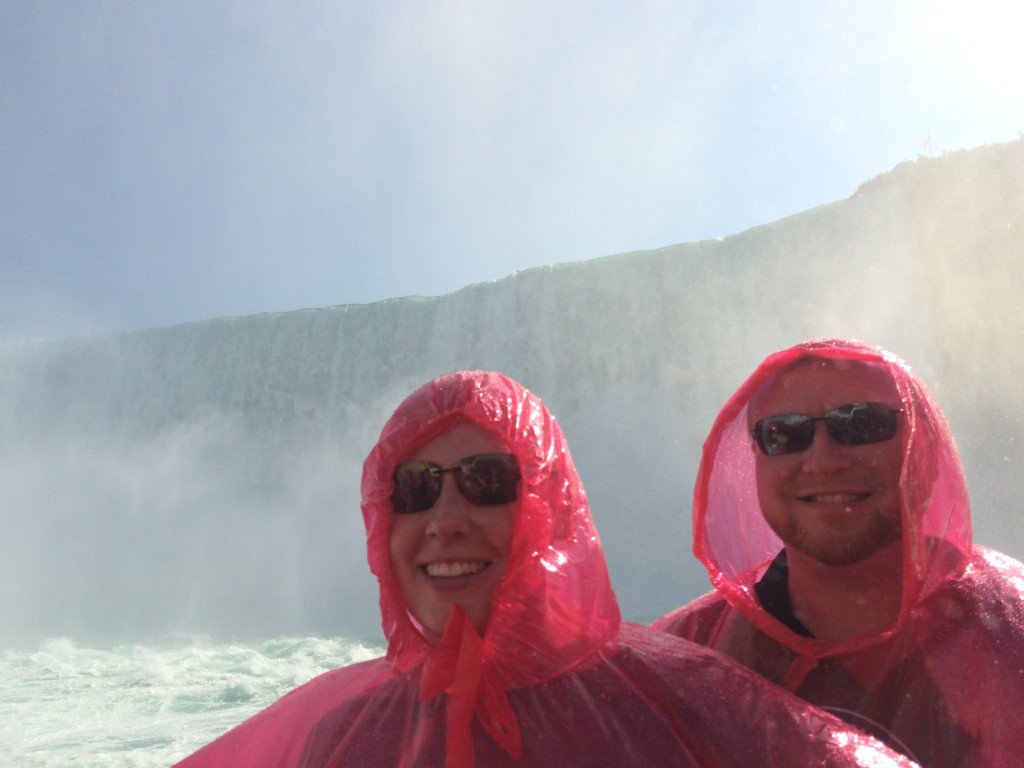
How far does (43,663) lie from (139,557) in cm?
499

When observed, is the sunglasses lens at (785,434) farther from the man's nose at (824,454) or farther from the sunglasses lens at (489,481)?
the sunglasses lens at (489,481)

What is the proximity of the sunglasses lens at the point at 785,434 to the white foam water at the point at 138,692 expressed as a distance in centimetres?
430

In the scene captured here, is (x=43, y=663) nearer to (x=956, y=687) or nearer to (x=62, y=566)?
(x=62, y=566)

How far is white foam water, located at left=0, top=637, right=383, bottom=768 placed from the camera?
16.5 ft

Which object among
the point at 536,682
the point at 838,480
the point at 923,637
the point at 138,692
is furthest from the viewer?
the point at 138,692

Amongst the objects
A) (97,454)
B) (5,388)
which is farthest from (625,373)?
(5,388)

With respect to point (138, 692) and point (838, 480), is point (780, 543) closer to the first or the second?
point (838, 480)

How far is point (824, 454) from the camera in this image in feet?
4.60

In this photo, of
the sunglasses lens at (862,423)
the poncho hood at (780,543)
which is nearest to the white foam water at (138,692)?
the poncho hood at (780,543)

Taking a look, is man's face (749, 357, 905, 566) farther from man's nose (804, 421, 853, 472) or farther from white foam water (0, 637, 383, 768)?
white foam water (0, 637, 383, 768)

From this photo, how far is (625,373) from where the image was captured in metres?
12.3

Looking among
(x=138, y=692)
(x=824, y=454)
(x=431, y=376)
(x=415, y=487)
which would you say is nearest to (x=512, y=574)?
(x=415, y=487)

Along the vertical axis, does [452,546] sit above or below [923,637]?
above

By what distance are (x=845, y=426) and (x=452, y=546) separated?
28.9 inches
